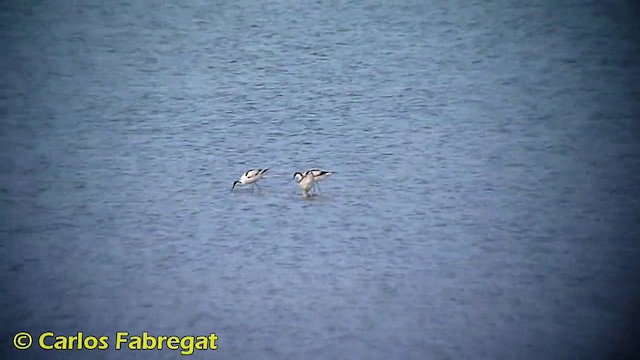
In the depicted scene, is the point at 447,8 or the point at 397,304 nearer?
the point at 397,304

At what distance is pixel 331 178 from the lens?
7.25 feet

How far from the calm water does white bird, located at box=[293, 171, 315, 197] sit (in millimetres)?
45

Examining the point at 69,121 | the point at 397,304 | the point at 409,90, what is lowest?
the point at 397,304

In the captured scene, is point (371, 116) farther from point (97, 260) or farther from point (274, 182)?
point (97, 260)

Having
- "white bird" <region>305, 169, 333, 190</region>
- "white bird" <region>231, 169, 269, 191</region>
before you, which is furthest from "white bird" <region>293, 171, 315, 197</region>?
"white bird" <region>231, 169, 269, 191</region>

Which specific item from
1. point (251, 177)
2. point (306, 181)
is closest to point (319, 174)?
point (306, 181)

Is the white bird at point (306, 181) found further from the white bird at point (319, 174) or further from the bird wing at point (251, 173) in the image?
the bird wing at point (251, 173)

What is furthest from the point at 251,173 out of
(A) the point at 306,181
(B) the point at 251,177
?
(A) the point at 306,181

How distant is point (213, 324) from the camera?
1.93 m

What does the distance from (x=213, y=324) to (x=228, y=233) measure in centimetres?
30

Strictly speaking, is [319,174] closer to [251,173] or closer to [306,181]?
[306,181]

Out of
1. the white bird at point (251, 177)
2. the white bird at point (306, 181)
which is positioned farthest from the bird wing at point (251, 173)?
the white bird at point (306, 181)

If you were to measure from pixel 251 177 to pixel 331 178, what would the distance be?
0.26m

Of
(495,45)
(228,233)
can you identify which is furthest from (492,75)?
(228,233)
